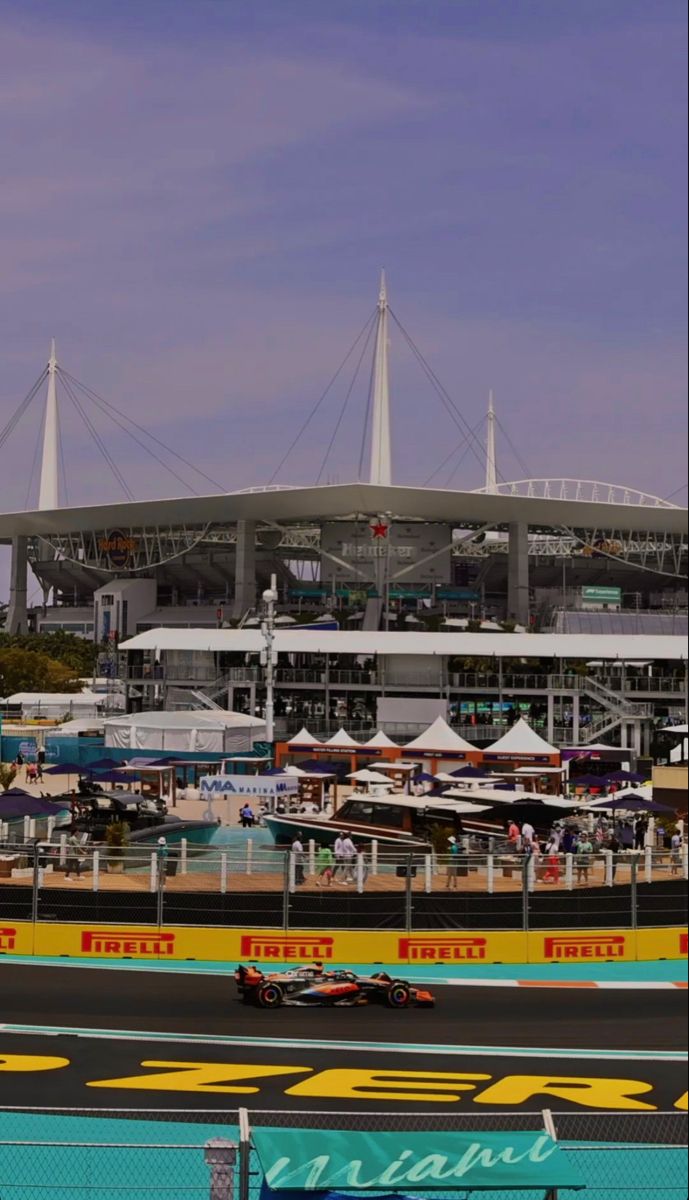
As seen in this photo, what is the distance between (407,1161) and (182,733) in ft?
83.3

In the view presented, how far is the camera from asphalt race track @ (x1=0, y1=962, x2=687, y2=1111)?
1133 centimetres

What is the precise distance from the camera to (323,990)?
1407 centimetres

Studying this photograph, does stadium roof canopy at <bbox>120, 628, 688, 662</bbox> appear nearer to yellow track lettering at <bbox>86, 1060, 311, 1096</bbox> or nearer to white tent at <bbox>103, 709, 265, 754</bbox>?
white tent at <bbox>103, 709, 265, 754</bbox>

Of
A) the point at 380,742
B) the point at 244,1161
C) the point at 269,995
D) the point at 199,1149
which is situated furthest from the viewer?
the point at 380,742

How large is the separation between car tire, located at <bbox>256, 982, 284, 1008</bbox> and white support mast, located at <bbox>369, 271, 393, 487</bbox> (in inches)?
302

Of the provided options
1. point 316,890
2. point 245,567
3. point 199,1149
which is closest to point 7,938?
point 316,890

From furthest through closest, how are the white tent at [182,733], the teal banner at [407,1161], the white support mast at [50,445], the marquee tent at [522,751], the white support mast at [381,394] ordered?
the white tent at [182,733] → the marquee tent at [522,751] → the white support mast at [381,394] → the white support mast at [50,445] → the teal banner at [407,1161]

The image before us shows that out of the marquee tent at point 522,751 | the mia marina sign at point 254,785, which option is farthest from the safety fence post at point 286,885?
the marquee tent at point 522,751

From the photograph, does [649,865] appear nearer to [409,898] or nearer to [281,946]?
[409,898]

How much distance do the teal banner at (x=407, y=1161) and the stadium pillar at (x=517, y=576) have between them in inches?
1491

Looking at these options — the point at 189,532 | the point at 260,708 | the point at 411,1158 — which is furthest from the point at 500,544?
the point at 411,1158

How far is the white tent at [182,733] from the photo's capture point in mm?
32750

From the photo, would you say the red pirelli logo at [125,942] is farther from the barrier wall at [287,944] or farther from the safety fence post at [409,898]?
the safety fence post at [409,898]

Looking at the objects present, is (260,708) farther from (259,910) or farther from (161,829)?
(259,910)
